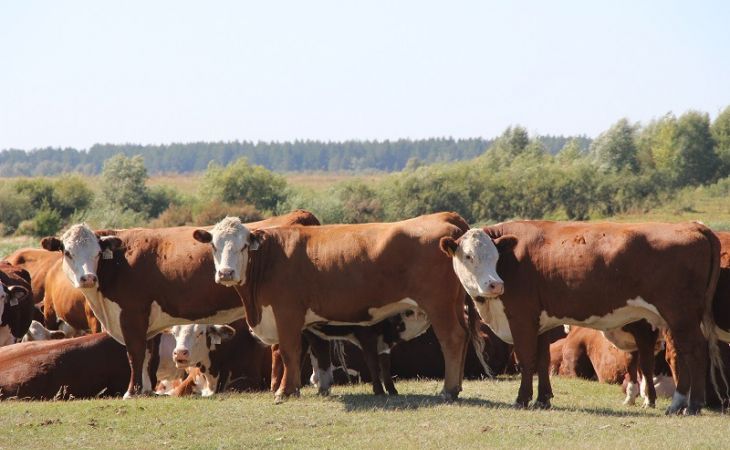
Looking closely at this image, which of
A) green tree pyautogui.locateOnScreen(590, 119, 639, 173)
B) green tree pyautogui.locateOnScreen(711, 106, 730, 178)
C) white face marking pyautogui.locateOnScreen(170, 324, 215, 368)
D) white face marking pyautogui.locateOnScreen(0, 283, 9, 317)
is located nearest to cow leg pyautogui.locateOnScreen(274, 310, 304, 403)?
white face marking pyautogui.locateOnScreen(170, 324, 215, 368)

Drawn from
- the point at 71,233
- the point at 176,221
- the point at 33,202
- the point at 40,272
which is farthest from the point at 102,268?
the point at 33,202

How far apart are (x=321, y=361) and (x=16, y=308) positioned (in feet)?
19.7

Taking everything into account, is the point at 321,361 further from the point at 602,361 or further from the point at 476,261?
the point at 602,361

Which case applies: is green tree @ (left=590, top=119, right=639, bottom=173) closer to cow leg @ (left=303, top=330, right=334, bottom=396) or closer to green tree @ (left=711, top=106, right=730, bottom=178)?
green tree @ (left=711, top=106, right=730, bottom=178)

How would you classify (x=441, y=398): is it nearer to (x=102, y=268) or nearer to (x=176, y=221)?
(x=102, y=268)

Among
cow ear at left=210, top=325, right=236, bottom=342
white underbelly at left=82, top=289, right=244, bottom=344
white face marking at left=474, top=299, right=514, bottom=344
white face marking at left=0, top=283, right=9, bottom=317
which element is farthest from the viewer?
white face marking at left=0, top=283, right=9, bottom=317

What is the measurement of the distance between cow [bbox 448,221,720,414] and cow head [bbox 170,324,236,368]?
153 inches

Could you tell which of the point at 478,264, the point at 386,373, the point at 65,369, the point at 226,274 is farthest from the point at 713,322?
the point at 65,369

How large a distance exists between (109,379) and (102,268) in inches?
56.8

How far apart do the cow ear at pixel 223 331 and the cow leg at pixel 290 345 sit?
7.30 ft

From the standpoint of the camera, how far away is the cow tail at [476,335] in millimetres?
14828

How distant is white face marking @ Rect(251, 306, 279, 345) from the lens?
1395 centimetres

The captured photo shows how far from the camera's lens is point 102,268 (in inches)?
592

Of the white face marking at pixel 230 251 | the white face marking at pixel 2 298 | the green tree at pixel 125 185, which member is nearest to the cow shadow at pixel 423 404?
the white face marking at pixel 230 251
